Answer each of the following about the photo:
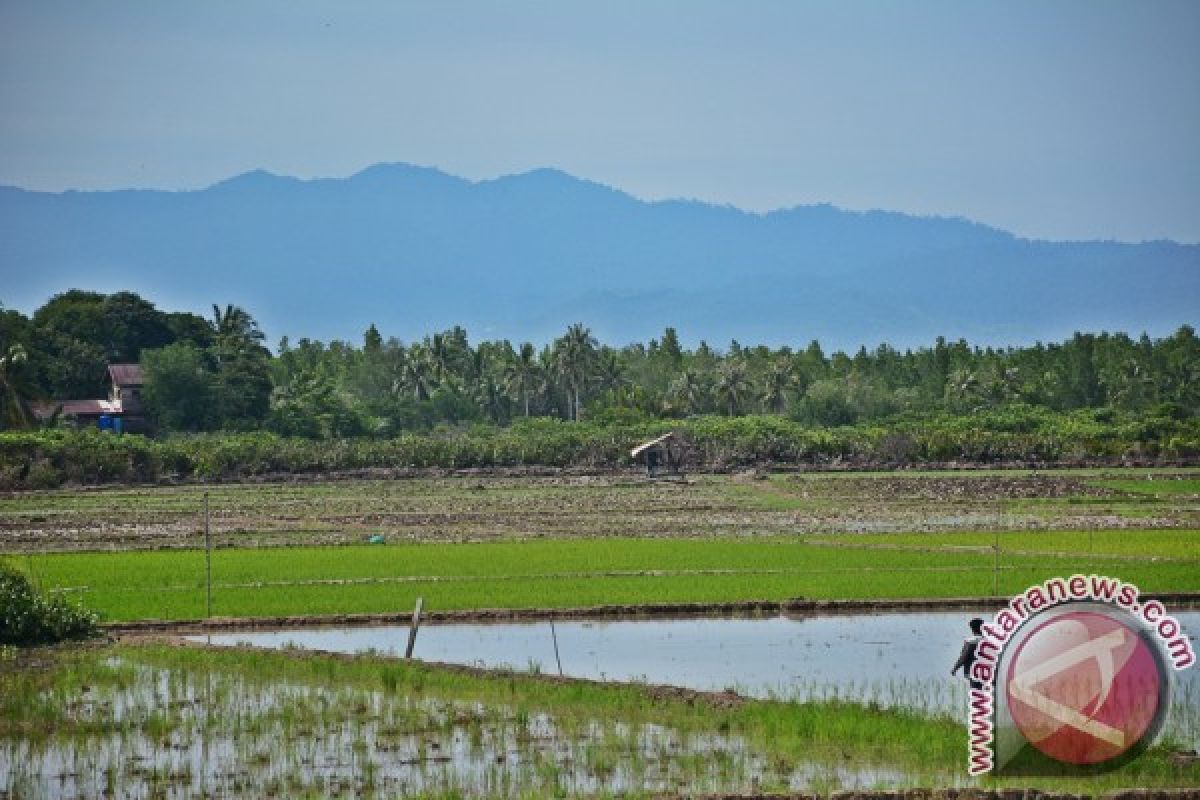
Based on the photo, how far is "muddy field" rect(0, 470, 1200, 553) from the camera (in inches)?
1451

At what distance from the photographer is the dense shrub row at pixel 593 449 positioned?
57.6m

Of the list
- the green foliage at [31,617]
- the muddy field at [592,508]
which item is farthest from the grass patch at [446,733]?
the muddy field at [592,508]

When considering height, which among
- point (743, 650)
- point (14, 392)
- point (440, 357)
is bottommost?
point (743, 650)

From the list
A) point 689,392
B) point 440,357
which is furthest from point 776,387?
point 440,357

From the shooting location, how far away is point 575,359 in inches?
3708

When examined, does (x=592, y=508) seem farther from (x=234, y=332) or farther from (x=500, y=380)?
(x=500, y=380)

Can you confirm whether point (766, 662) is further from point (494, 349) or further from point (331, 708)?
point (494, 349)

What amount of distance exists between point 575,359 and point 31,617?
2869 inches

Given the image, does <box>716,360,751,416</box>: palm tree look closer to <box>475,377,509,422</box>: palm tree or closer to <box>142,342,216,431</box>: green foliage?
<box>475,377,509,422</box>: palm tree

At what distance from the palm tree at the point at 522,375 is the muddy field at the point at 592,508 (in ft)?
111

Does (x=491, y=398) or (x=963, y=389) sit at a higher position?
(x=491, y=398)

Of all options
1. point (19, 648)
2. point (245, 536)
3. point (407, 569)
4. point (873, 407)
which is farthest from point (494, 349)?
point (19, 648)

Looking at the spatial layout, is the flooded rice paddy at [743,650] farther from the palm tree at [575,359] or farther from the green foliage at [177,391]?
the palm tree at [575,359]

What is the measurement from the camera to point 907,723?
50.7 feet
